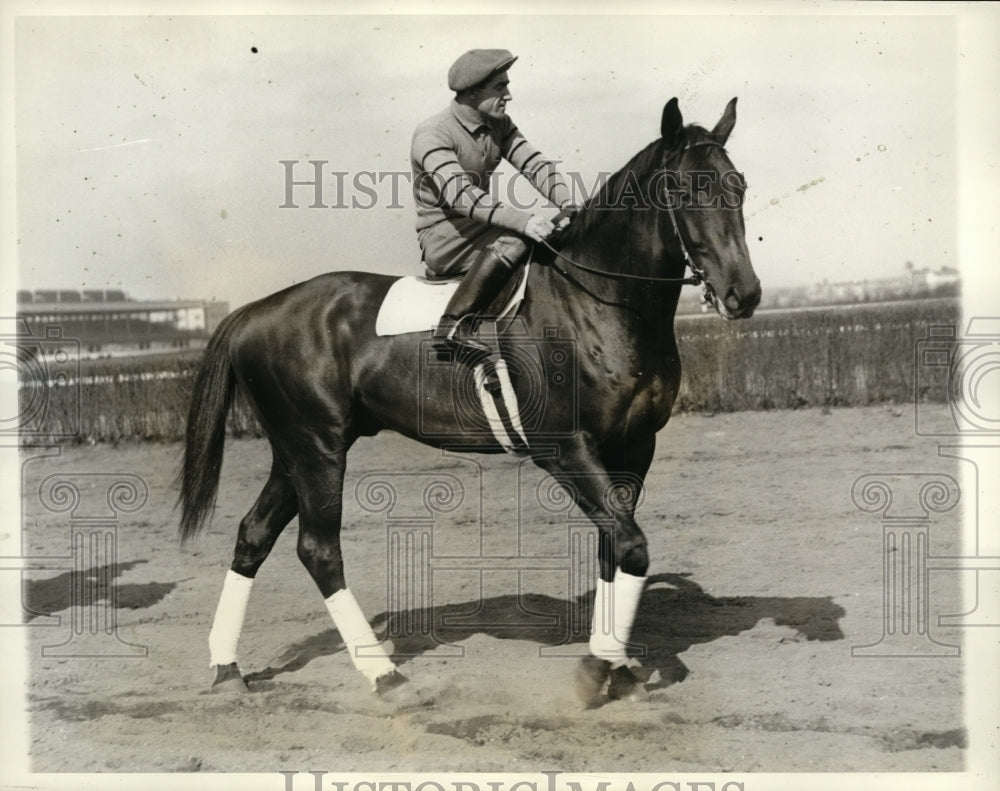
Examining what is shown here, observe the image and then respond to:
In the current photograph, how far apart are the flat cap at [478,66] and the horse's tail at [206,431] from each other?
1.76m

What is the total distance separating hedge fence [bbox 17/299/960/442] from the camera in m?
12.0

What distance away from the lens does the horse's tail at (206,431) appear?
5.43 m

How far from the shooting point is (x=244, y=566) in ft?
17.5

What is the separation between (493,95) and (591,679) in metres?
2.95

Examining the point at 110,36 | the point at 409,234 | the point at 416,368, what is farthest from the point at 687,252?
the point at 110,36

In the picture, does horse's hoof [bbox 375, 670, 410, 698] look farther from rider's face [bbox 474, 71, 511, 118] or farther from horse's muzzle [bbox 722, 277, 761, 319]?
rider's face [bbox 474, 71, 511, 118]

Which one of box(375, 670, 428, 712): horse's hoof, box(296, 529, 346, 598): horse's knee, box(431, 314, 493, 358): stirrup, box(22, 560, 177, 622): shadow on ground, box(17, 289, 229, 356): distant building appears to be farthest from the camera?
box(22, 560, 177, 622): shadow on ground

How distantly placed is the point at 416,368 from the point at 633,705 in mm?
1976

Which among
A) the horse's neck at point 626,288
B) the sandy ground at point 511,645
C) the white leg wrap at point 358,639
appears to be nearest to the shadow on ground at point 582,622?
the sandy ground at point 511,645

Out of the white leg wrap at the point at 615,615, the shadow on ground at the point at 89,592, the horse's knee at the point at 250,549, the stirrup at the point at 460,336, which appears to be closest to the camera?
the white leg wrap at the point at 615,615

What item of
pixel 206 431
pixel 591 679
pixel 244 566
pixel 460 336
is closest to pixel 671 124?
pixel 460 336

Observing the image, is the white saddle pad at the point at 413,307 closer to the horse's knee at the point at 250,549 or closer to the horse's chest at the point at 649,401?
the horse's chest at the point at 649,401

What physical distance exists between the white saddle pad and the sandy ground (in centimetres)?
111

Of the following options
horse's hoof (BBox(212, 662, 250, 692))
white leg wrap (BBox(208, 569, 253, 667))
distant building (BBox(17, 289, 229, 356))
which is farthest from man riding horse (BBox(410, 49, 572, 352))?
distant building (BBox(17, 289, 229, 356))
